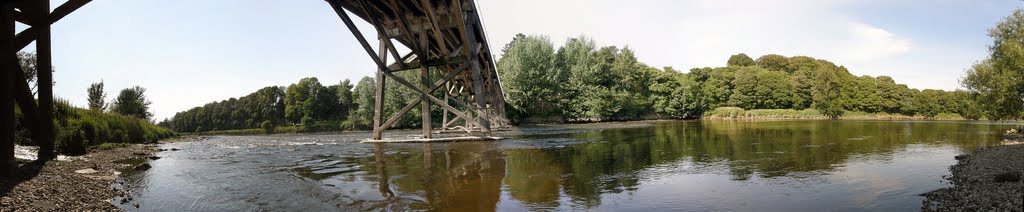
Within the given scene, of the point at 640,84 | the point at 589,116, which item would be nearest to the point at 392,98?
the point at 589,116

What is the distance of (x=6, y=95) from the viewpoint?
245 inches

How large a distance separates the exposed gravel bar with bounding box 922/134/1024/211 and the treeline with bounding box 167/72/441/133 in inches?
1850

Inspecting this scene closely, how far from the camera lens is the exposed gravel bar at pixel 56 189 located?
486 centimetres

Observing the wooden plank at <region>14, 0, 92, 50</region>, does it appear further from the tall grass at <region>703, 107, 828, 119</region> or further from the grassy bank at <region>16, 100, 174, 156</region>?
the tall grass at <region>703, 107, 828, 119</region>

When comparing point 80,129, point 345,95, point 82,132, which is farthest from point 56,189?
point 345,95

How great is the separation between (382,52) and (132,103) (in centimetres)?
3995

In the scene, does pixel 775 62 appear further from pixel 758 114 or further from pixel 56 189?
pixel 56 189

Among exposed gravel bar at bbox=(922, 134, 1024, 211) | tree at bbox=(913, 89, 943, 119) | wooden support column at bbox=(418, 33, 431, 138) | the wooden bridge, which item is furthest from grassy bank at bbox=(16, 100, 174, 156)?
tree at bbox=(913, 89, 943, 119)

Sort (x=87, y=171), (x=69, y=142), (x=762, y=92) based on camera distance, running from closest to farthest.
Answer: (x=87, y=171)
(x=69, y=142)
(x=762, y=92)

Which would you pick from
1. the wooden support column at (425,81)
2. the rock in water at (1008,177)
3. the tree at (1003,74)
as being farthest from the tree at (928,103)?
the wooden support column at (425,81)

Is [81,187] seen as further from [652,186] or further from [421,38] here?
[421,38]

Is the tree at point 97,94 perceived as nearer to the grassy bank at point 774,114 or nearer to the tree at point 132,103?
the tree at point 132,103

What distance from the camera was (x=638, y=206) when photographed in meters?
5.52

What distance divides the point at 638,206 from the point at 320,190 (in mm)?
4594
